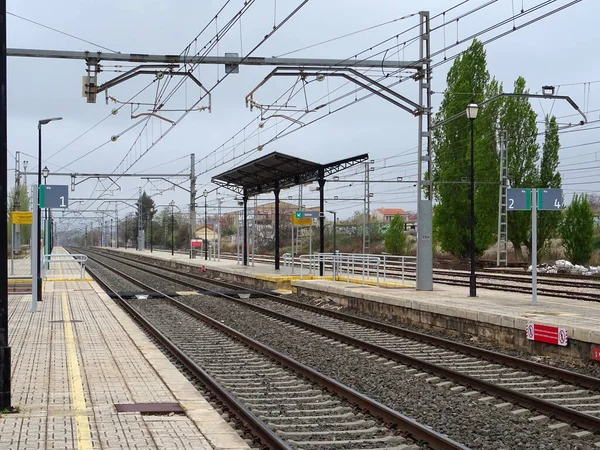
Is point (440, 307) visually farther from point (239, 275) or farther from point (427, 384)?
point (239, 275)

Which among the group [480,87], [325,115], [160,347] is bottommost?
[160,347]

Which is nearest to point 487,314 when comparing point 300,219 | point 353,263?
point 353,263

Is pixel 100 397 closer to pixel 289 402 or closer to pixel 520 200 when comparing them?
pixel 289 402

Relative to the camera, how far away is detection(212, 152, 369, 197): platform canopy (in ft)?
91.1

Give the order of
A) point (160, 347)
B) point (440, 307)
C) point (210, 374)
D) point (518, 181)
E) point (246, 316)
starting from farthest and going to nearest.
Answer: point (518, 181) < point (246, 316) < point (440, 307) < point (160, 347) < point (210, 374)

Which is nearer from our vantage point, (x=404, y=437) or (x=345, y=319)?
(x=404, y=437)

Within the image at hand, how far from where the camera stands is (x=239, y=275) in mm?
33969

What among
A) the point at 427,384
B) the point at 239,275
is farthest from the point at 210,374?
the point at 239,275

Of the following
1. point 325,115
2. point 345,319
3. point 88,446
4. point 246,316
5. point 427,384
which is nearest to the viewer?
point 88,446

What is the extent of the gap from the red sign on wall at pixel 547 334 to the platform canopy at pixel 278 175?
13871mm

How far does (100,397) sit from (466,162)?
3894 centimetres

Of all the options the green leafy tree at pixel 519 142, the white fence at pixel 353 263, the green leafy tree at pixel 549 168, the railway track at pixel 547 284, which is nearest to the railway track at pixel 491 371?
the white fence at pixel 353 263

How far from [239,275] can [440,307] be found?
1892 cm

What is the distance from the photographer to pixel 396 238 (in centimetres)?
5528
